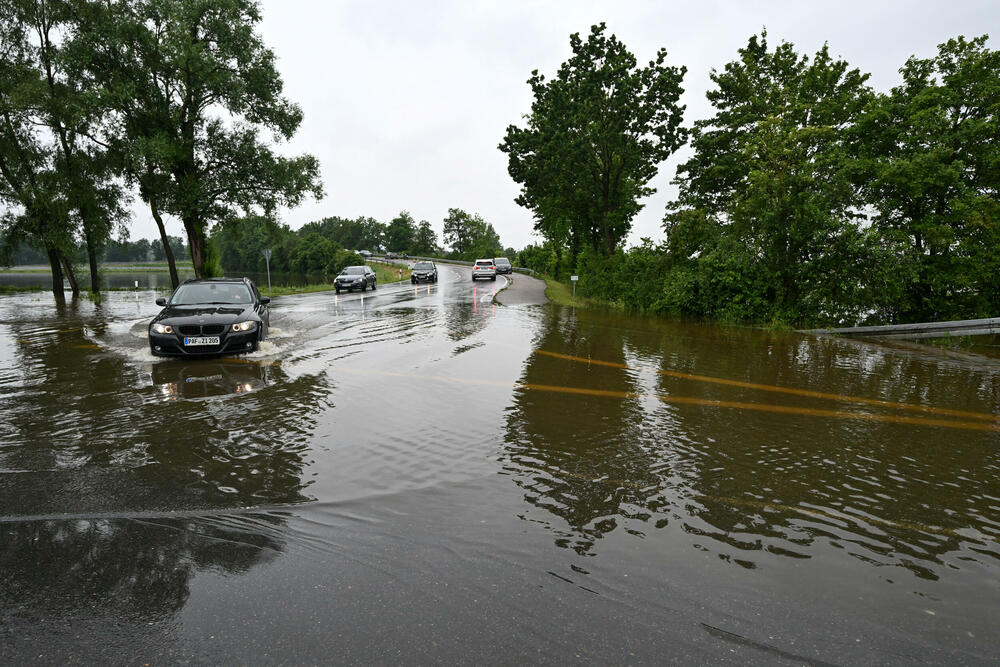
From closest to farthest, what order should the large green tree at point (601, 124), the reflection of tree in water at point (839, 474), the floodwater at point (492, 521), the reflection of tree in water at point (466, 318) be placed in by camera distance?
1. the floodwater at point (492, 521)
2. the reflection of tree in water at point (839, 474)
3. the reflection of tree in water at point (466, 318)
4. the large green tree at point (601, 124)

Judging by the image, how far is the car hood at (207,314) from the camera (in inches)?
375

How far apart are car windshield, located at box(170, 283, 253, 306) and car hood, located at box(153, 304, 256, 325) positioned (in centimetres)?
29

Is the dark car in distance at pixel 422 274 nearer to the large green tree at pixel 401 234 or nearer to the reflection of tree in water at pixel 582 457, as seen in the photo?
the reflection of tree in water at pixel 582 457

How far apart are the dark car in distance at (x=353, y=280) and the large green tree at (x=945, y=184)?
25.9m

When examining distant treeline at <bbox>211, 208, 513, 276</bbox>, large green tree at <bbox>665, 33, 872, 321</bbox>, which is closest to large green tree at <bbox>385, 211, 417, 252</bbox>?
distant treeline at <bbox>211, 208, 513, 276</bbox>

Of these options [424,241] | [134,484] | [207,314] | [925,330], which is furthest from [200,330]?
[424,241]

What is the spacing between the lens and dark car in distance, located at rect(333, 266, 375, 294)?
31.1 metres

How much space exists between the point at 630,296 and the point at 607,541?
65.6 feet

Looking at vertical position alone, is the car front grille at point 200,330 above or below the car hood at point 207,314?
below

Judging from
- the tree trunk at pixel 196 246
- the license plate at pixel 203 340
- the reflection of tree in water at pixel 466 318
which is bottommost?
the reflection of tree in water at pixel 466 318

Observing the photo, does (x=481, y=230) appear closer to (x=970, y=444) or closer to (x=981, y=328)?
(x=981, y=328)

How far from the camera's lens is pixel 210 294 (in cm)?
1090

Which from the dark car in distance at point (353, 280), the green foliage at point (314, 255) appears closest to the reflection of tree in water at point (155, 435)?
the dark car in distance at point (353, 280)

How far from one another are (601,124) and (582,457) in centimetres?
2772
